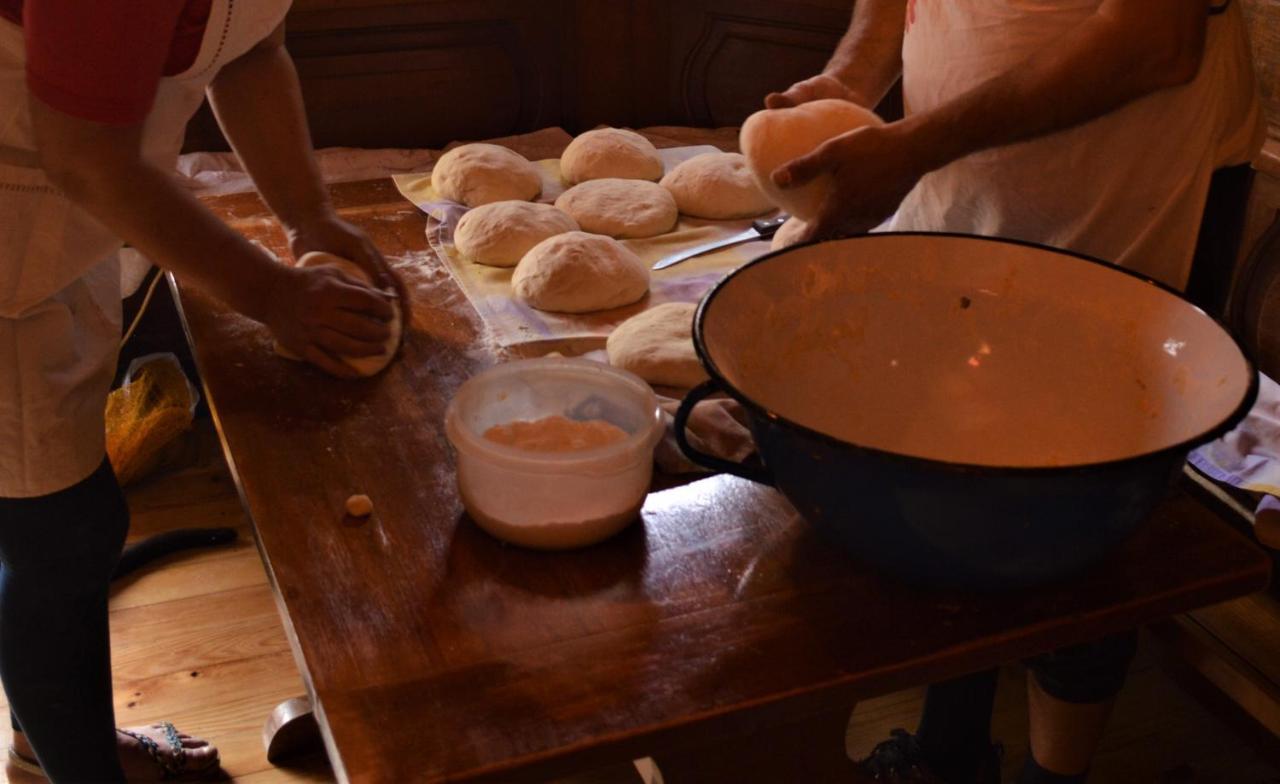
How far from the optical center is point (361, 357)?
1404 millimetres

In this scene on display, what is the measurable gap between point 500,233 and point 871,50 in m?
0.70

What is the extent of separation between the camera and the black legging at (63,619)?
4.57ft

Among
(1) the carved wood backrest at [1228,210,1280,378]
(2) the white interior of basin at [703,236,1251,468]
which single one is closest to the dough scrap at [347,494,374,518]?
(2) the white interior of basin at [703,236,1251,468]

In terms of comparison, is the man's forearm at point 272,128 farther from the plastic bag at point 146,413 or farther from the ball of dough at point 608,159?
the plastic bag at point 146,413

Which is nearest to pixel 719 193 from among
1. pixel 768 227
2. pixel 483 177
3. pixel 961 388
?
pixel 768 227

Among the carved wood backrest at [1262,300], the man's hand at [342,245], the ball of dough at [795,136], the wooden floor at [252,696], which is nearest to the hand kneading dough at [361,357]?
the man's hand at [342,245]

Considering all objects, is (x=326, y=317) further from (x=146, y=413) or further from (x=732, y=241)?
(x=146, y=413)

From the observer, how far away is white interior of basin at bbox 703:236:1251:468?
1.08 meters

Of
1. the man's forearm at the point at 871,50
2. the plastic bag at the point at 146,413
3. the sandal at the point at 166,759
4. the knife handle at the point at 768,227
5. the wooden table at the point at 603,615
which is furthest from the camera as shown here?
the plastic bag at the point at 146,413

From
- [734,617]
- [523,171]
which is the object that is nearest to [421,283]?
[523,171]

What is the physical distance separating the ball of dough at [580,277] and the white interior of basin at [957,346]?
26.9 inches

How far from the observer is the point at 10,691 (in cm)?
150

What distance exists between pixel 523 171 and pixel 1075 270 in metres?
1.43

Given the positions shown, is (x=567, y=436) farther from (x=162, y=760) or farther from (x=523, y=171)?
(x=523, y=171)
